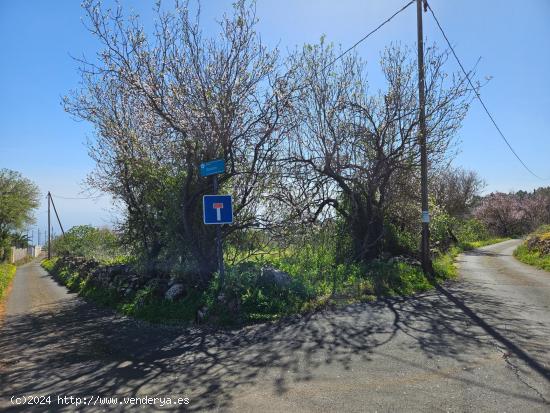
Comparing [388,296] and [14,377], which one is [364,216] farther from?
[14,377]

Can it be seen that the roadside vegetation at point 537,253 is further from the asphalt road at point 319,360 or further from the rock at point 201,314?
the rock at point 201,314

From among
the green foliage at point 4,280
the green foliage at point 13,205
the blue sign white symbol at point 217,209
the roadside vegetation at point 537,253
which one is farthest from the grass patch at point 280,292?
the green foliage at point 13,205

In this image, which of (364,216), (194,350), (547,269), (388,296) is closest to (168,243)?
(194,350)

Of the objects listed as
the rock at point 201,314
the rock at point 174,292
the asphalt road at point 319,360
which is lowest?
the asphalt road at point 319,360

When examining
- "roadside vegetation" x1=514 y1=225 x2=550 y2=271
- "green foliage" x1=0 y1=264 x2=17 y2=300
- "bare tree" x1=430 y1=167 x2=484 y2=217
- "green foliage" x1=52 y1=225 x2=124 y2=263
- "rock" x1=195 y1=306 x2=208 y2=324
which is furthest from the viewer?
"bare tree" x1=430 y1=167 x2=484 y2=217

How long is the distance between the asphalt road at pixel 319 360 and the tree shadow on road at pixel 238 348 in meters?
0.02

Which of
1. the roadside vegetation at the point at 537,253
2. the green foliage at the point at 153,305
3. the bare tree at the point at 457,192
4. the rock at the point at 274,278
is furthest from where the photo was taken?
the bare tree at the point at 457,192

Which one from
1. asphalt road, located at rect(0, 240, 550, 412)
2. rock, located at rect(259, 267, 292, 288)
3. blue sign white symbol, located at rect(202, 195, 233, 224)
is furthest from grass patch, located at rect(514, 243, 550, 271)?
blue sign white symbol, located at rect(202, 195, 233, 224)

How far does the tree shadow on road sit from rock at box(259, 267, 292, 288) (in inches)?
50.3

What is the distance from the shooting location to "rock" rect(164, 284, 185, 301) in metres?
9.07

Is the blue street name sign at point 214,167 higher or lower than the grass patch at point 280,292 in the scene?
higher

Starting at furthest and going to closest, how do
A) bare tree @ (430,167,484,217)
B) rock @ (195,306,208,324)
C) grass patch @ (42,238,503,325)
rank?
bare tree @ (430,167,484,217)
grass patch @ (42,238,503,325)
rock @ (195,306,208,324)

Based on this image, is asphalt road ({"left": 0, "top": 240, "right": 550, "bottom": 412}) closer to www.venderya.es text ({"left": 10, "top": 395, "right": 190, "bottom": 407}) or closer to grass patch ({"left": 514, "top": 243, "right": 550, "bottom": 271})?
www.venderya.es text ({"left": 10, "top": 395, "right": 190, "bottom": 407})

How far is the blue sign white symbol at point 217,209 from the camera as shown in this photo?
8.30 meters
